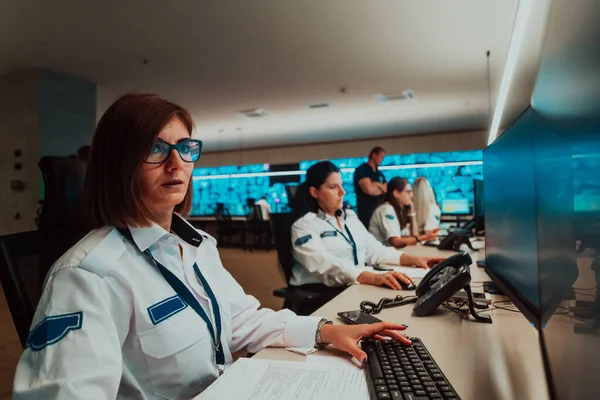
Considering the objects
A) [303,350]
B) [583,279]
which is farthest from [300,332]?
[583,279]

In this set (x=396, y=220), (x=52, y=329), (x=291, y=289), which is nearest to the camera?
(x=52, y=329)

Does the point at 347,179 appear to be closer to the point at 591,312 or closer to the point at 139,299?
the point at 139,299

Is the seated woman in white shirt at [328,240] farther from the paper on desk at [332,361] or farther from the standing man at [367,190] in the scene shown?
the standing man at [367,190]

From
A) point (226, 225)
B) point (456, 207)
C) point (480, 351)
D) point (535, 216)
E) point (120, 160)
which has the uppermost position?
point (120, 160)

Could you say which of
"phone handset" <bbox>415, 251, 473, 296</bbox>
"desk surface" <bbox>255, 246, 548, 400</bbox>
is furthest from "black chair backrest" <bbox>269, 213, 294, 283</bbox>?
"phone handset" <bbox>415, 251, 473, 296</bbox>

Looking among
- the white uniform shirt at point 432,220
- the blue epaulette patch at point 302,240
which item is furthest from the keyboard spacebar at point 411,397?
the white uniform shirt at point 432,220

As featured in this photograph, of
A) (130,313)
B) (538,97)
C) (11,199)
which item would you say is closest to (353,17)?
(538,97)

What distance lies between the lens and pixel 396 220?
11.6ft

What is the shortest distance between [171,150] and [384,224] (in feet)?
9.04

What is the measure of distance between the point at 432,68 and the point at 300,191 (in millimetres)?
3585

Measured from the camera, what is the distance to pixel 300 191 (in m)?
2.36

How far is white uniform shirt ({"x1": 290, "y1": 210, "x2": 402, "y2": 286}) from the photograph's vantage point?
1.96 meters

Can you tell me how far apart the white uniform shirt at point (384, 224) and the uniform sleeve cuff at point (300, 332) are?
2.46 meters

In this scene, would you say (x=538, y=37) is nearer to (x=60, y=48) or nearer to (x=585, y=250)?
(x=585, y=250)
